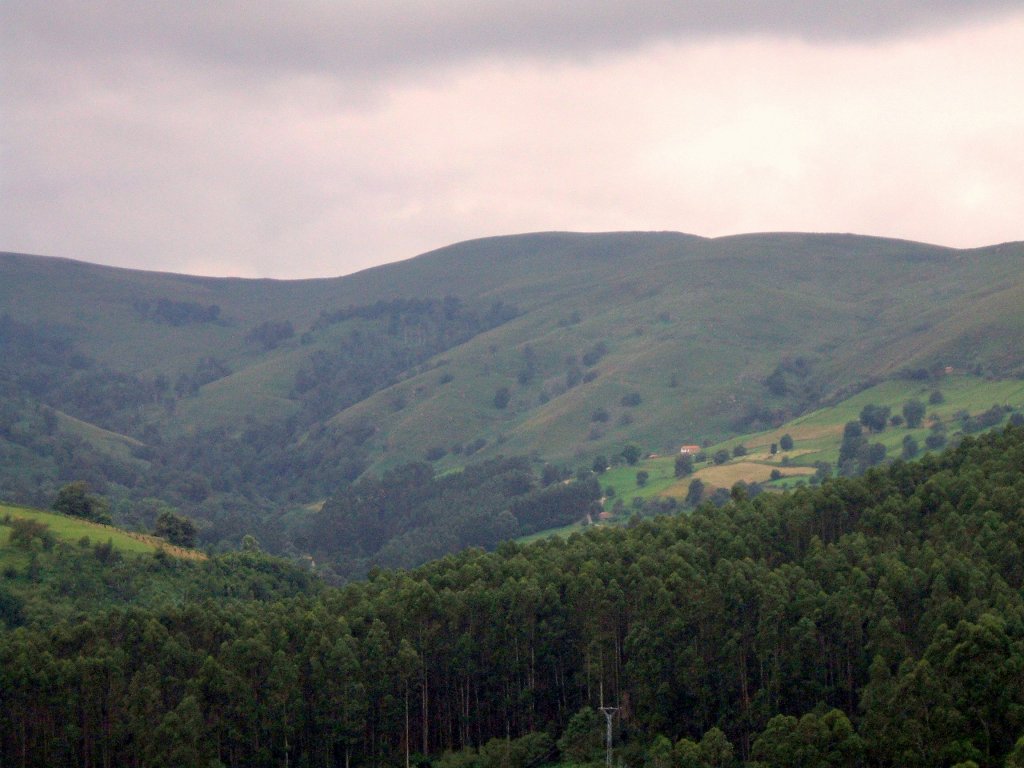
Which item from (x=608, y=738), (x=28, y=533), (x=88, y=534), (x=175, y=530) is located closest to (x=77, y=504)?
(x=175, y=530)

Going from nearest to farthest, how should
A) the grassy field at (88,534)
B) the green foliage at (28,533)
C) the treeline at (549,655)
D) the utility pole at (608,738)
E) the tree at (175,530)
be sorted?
1. the utility pole at (608,738)
2. the treeline at (549,655)
3. the green foliage at (28,533)
4. the grassy field at (88,534)
5. the tree at (175,530)

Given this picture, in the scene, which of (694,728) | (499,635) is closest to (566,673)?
(499,635)

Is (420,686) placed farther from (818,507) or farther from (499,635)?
(818,507)

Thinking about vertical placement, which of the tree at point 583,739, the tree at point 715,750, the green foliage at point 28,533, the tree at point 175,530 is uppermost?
the green foliage at point 28,533

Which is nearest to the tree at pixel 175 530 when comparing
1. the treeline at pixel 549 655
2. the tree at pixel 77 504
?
the tree at pixel 77 504

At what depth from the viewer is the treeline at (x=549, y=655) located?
8206 cm

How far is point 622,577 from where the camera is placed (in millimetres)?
93438

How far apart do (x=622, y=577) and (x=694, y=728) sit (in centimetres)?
1232

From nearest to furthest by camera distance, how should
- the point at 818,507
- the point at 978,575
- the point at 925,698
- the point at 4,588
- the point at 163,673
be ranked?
the point at 925,698
the point at 978,575
the point at 163,673
the point at 818,507
the point at 4,588

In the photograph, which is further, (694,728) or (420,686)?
(420,686)

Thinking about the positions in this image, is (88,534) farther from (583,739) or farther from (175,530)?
(583,739)

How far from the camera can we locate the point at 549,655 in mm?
91812

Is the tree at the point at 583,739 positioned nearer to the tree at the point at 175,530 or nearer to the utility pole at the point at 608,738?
the utility pole at the point at 608,738

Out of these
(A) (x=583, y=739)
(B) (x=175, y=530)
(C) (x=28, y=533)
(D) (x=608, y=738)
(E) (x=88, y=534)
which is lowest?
(A) (x=583, y=739)
